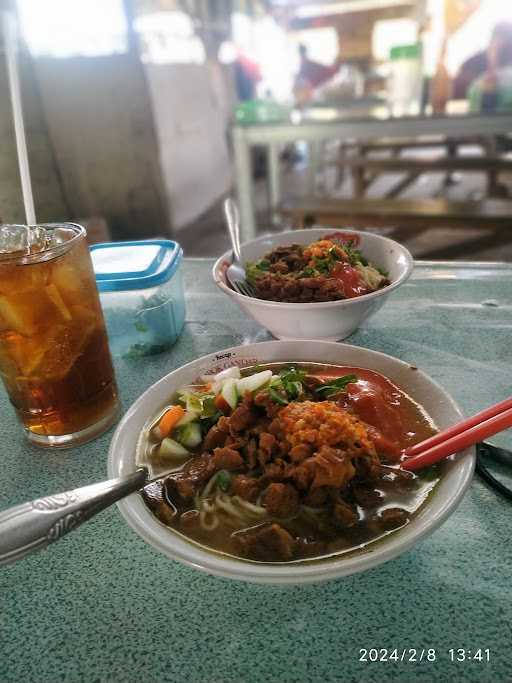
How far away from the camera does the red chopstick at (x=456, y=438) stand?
2.53 feet

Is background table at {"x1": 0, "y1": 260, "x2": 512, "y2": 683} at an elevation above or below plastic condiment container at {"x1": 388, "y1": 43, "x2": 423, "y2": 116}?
below

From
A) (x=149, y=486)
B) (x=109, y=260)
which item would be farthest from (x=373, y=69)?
(x=149, y=486)

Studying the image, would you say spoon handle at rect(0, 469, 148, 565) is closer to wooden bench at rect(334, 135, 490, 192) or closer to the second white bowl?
the second white bowl

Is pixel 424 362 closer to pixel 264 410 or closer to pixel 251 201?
pixel 264 410

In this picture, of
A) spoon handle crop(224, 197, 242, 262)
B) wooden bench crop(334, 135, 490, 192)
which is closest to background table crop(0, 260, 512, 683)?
spoon handle crop(224, 197, 242, 262)

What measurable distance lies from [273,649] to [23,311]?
719mm

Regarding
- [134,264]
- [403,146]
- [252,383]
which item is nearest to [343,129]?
[134,264]

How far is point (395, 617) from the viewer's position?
685 millimetres

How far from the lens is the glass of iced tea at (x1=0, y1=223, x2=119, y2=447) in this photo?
0.94 m

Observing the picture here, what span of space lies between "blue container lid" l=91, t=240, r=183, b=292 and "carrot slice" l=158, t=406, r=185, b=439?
16.3 inches

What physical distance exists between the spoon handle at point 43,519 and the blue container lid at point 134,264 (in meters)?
0.64

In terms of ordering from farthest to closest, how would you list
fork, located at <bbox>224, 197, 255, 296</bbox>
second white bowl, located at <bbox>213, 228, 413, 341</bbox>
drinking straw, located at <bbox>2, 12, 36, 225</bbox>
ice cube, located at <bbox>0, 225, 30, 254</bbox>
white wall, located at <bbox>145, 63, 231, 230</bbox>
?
white wall, located at <bbox>145, 63, 231, 230</bbox> → fork, located at <bbox>224, 197, 255, 296</bbox> → second white bowl, located at <bbox>213, 228, 413, 341</bbox> → ice cube, located at <bbox>0, 225, 30, 254</bbox> → drinking straw, located at <bbox>2, 12, 36, 225</bbox>

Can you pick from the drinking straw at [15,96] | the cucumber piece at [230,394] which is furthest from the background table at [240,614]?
the drinking straw at [15,96]

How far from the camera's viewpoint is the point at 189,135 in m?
6.83
